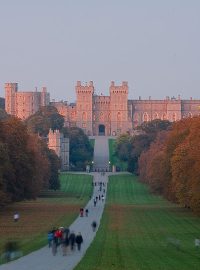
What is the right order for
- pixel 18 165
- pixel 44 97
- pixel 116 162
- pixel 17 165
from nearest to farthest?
pixel 17 165
pixel 18 165
pixel 116 162
pixel 44 97

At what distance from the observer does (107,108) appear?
7520 inches

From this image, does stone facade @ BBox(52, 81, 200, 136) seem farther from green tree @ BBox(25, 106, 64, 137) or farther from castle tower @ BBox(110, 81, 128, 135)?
green tree @ BBox(25, 106, 64, 137)

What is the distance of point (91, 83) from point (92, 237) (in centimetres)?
15968

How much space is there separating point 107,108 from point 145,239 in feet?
525

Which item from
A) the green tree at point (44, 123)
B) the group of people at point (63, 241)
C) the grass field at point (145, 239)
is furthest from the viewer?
the green tree at point (44, 123)

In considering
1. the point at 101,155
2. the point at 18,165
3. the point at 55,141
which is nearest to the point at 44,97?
the point at 101,155

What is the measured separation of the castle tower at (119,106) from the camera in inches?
7362

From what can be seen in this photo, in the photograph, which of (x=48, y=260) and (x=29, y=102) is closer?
(x=48, y=260)

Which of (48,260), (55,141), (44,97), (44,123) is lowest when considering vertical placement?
(48,260)

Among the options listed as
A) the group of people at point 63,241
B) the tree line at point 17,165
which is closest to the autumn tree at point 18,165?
the tree line at point 17,165

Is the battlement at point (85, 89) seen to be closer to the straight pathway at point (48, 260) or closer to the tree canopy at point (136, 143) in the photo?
the tree canopy at point (136, 143)

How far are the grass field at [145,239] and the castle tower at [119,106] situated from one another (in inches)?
5052

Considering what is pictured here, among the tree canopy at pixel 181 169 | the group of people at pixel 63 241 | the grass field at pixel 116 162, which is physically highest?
the grass field at pixel 116 162

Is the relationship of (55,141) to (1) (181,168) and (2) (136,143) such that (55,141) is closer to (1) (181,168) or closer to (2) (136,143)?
(2) (136,143)
